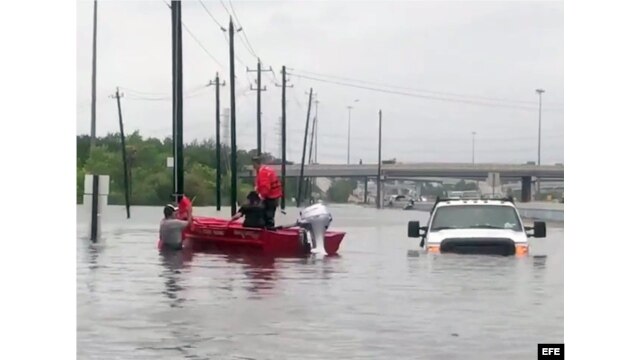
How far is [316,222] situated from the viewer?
14.5 m

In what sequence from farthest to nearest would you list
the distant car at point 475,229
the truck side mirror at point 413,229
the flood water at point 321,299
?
1. the distant car at point 475,229
2. the truck side mirror at point 413,229
3. the flood water at point 321,299

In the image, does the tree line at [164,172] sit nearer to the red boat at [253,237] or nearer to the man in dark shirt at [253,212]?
the man in dark shirt at [253,212]

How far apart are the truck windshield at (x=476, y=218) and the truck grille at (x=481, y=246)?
13 cm

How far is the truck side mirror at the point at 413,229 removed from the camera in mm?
14680

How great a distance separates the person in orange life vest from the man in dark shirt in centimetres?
4

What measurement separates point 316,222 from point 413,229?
897mm

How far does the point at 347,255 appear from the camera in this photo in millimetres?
14711

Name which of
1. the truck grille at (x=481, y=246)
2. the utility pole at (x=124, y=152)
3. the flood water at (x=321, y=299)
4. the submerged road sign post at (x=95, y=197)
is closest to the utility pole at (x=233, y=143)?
the flood water at (x=321, y=299)

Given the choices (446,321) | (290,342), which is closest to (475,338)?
(446,321)

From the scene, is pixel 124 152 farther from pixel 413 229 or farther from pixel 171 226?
pixel 413 229

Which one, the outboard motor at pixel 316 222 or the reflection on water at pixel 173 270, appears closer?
the reflection on water at pixel 173 270

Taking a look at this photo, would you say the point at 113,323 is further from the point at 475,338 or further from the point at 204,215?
the point at 475,338

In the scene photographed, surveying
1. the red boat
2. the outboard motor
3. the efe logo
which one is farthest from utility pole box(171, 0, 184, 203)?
the efe logo
